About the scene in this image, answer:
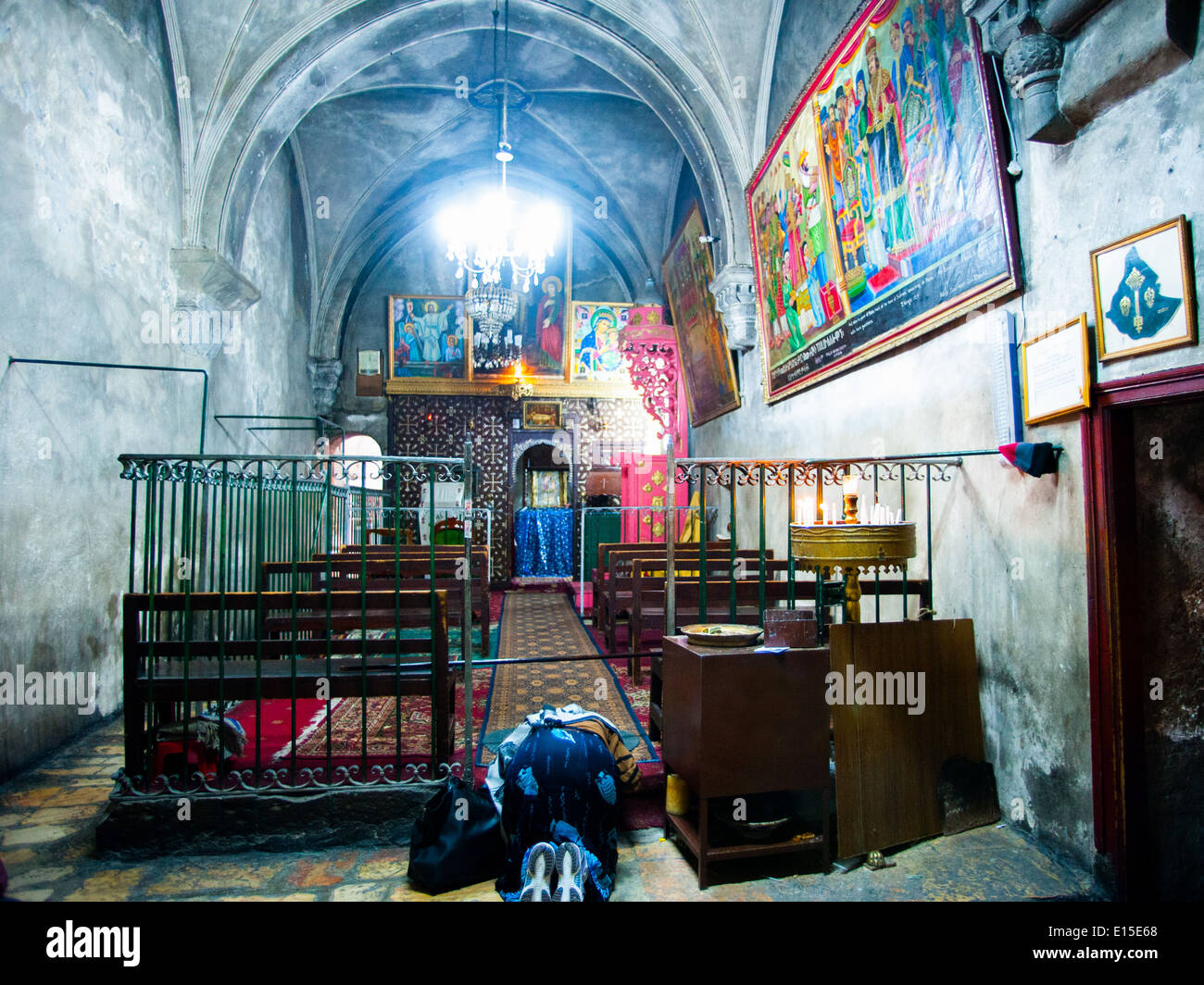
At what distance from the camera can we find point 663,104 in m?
7.14

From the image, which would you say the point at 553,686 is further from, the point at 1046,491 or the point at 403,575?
the point at 1046,491

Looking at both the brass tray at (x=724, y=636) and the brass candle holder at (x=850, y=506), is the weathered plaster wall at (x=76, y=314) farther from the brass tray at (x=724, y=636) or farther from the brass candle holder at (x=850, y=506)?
the brass candle holder at (x=850, y=506)

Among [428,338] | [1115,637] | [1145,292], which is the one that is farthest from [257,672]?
[428,338]

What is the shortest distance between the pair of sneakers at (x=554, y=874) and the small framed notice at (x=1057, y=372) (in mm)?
2488

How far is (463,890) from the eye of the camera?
8.23 feet

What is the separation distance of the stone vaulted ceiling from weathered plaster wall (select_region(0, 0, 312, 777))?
475 mm

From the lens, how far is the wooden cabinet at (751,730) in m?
2.52

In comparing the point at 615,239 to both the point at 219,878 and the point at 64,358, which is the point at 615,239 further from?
the point at 219,878

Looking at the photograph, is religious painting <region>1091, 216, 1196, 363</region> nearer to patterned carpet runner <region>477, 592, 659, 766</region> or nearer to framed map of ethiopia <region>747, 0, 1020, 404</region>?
framed map of ethiopia <region>747, 0, 1020, 404</region>

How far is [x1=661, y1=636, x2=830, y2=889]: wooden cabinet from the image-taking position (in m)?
2.52

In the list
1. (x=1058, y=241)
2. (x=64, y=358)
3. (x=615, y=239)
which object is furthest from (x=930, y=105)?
(x=615, y=239)

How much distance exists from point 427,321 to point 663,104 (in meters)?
6.59

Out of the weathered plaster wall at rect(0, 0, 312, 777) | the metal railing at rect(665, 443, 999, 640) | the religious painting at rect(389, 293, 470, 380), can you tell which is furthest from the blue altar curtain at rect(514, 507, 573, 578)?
the metal railing at rect(665, 443, 999, 640)

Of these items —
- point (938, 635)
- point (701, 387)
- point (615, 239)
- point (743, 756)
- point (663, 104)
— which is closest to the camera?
point (743, 756)
